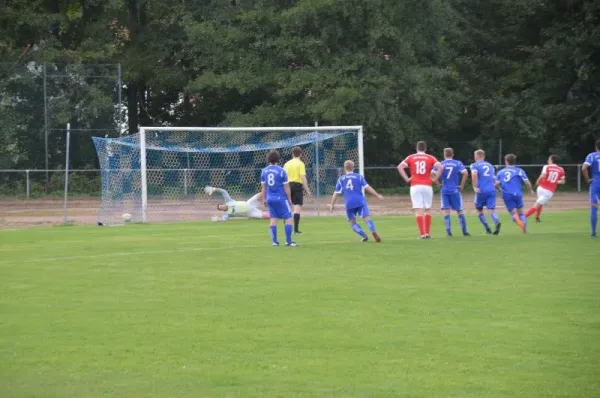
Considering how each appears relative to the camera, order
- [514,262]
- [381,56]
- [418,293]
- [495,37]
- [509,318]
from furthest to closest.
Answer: [495,37], [381,56], [514,262], [418,293], [509,318]

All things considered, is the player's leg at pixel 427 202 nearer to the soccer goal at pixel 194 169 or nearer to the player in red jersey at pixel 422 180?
the player in red jersey at pixel 422 180

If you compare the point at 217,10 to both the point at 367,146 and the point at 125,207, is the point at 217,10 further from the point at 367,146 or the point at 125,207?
the point at 125,207

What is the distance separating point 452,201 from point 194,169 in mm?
12326

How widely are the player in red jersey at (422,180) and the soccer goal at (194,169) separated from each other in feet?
29.7

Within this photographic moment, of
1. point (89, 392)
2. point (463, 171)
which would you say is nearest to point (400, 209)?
point (463, 171)

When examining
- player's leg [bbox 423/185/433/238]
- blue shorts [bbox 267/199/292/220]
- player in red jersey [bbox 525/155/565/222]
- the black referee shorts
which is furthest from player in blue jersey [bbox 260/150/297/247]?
player in red jersey [bbox 525/155/565/222]

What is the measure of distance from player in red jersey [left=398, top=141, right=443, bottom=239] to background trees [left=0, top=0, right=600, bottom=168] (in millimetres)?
17685

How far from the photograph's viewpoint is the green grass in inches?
323

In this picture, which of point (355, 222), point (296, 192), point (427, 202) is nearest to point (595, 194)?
point (427, 202)

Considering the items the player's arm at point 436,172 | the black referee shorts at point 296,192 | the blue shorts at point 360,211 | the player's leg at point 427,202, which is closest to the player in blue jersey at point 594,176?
the player's arm at point 436,172

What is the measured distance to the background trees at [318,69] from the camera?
38.3m

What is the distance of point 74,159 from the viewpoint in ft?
123

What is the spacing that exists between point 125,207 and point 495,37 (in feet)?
76.2

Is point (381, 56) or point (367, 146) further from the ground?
point (381, 56)
